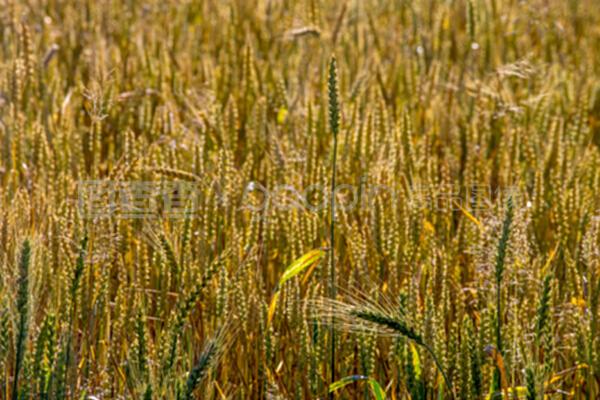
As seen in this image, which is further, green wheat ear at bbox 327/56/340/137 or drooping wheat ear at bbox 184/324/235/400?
green wheat ear at bbox 327/56/340/137

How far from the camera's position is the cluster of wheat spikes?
1378mm

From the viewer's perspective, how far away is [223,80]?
2.75 m

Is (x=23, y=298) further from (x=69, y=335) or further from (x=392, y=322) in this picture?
(x=392, y=322)

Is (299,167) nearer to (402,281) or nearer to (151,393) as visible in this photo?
(402,281)

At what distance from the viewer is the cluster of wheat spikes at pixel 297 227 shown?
54.2 inches

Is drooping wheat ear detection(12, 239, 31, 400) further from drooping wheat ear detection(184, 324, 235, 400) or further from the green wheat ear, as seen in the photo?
the green wheat ear

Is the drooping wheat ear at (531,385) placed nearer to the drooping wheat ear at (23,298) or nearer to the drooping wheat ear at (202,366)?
the drooping wheat ear at (202,366)

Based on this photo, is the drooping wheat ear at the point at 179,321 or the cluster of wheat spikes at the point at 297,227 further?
the cluster of wheat spikes at the point at 297,227

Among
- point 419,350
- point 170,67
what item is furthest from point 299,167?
point 170,67

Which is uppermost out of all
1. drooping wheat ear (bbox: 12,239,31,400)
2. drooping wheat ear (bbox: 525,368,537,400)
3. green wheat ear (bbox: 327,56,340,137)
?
green wheat ear (bbox: 327,56,340,137)

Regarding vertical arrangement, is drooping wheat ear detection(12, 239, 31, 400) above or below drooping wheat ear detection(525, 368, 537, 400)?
above

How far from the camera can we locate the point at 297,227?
5.67 feet

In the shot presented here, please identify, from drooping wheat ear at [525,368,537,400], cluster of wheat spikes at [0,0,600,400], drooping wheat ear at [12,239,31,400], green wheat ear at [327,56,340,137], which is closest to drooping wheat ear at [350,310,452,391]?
cluster of wheat spikes at [0,0,600,400]

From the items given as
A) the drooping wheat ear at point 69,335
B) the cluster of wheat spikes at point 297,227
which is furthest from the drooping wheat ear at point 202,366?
the drooping wheat ear at point 69,335
